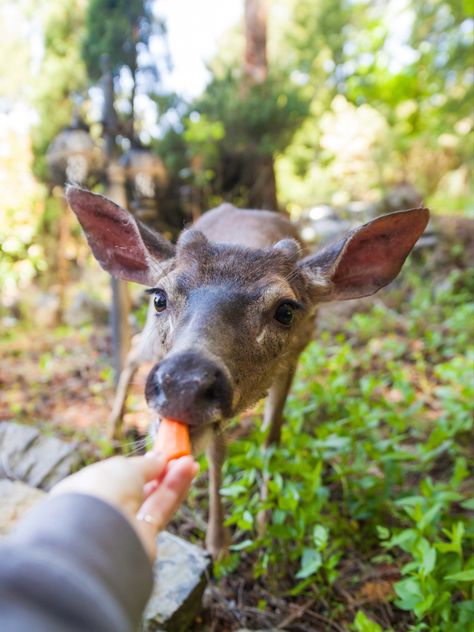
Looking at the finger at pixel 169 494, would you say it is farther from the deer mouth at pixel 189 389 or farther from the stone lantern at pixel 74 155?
the stone lantern at pixel 74 155

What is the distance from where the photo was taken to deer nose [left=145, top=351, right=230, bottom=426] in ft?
5.95

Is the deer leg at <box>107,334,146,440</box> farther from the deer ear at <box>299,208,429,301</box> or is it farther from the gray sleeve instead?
the gray sleeve

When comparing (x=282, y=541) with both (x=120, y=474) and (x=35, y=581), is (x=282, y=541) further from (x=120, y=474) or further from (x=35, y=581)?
(x=35, y=581)

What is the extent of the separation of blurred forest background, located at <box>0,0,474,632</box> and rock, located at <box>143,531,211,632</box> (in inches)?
10.7

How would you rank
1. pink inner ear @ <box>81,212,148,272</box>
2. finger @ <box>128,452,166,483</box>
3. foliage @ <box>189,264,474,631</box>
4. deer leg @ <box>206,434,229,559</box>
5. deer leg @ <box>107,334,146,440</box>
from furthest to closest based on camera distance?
deer leg @ <box>107,334,146,440</box>, deer leg @ <box>206,434,229,559</box>, pink inner ear @ <box>81,212,148,272</box>, foliage @ <box>189,264,474,631</box>, finger @ <box>128,452,166,483</box>

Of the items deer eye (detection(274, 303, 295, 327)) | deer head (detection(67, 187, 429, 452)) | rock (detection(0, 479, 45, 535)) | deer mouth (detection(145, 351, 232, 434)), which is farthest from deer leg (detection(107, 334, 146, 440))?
deer mouth (detection(145, 351, 232, 434))

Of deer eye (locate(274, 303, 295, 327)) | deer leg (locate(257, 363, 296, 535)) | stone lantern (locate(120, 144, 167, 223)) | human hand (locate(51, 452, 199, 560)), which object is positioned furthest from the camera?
stone lantern (locate(120, 144, 167, 223))

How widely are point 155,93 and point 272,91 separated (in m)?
2.64

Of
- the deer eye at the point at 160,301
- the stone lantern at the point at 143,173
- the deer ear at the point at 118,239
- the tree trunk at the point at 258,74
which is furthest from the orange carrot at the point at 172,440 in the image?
the tree trunk at the point at 258,74

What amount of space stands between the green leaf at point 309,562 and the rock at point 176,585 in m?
0.60

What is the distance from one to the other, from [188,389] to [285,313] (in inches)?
41.7

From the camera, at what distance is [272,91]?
1024cm

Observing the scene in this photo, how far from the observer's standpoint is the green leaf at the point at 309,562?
9.02 ft

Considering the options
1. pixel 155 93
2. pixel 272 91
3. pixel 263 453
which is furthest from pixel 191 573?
pixel 272 91
